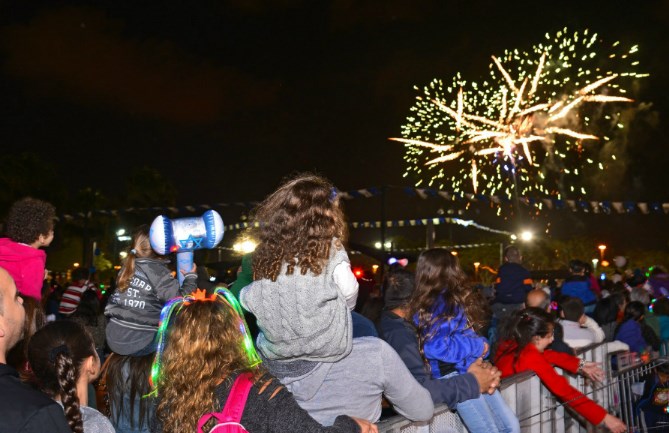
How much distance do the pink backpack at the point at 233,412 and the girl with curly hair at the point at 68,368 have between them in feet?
1.41

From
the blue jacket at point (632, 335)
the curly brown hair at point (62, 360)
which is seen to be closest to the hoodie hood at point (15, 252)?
the curly brown hair at point (62, 360)

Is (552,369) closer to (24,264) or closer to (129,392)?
(129,392)

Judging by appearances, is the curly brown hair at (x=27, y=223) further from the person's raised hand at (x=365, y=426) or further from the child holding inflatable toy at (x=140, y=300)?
the person's raised hand at (x=365, y=426)

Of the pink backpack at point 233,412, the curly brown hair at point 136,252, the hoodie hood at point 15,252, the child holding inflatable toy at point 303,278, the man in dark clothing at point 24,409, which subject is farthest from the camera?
the hoodie hood at point 15,252

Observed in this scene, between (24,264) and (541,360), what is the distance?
389 centimetres

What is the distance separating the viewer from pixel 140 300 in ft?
15.3

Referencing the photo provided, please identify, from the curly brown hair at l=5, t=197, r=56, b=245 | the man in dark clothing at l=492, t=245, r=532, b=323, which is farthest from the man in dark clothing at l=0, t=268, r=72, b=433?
the man in dark clothing at l=492, t=245, r=532, b=323

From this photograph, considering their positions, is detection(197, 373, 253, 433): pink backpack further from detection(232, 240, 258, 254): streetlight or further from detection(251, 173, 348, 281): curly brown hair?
detection(232, 240, 258, 254): streetlight

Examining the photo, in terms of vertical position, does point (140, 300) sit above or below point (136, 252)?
below

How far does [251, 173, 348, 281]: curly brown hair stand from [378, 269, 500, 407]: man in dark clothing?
1.23 meters

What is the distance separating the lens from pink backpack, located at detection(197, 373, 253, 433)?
302 centimetres

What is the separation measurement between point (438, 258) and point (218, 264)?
9845 millimetres

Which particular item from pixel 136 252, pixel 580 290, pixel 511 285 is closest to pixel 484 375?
pixel 136 252

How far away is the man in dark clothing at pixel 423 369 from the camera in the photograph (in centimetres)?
443
